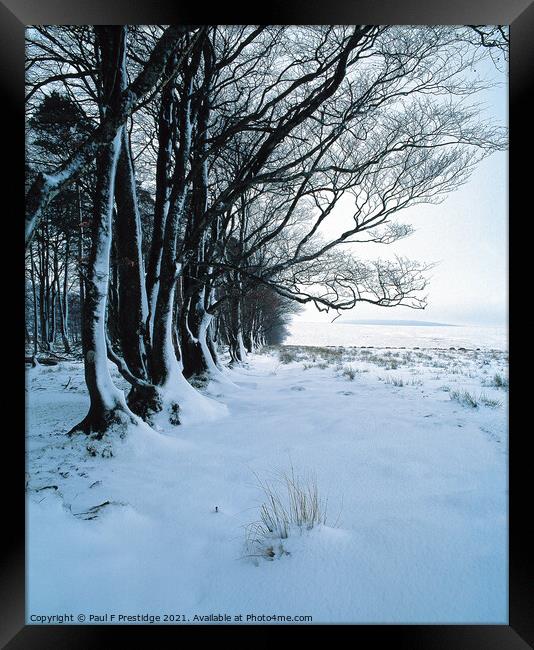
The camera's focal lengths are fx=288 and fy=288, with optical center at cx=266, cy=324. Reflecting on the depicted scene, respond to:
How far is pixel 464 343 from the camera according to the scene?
2910 mm

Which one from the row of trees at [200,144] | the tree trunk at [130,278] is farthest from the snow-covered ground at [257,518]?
the tree trunk at [130,278]

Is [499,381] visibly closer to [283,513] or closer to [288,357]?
[283,513]

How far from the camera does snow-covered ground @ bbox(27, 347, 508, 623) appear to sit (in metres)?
1.69

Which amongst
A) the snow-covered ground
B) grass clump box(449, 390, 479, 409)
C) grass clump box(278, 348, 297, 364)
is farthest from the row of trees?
grass clump box(278, 348, 297, 364)

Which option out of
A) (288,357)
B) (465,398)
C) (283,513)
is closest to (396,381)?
(465,398)

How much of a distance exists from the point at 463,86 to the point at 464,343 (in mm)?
2482

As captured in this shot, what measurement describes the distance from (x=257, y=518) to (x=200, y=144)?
4268 millimetres
